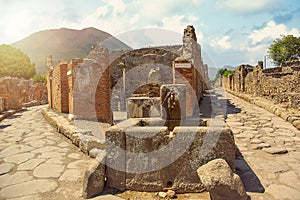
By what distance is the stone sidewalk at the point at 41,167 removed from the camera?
96.0 inches

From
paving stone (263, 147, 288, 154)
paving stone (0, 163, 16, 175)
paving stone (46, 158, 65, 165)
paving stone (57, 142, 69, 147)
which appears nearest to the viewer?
paving stone (0, 163, 16, 175)

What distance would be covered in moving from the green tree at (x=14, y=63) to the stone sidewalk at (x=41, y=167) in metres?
36.1

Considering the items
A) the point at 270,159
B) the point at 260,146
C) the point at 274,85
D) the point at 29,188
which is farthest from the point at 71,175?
the point at 274,85

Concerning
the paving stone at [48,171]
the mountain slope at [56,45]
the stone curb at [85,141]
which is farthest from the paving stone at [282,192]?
the mountain slope at [56,45]

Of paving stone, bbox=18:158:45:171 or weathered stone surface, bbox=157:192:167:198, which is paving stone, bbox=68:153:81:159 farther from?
weathered stone surface, bbox=157:192:167:198

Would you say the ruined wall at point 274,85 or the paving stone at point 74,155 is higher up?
the ruined wall at point 274,85

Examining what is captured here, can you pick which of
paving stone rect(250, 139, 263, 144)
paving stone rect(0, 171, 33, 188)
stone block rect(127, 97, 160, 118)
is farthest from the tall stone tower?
paving stone rect(0, 171, 33, 188)

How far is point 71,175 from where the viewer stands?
288 centimetres

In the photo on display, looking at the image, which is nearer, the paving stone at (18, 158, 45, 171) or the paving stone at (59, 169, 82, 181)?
the paving stone at (59, 169, 82, 181)

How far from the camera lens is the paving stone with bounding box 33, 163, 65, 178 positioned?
2895 millimetres

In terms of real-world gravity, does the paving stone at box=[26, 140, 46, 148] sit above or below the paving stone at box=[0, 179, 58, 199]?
above

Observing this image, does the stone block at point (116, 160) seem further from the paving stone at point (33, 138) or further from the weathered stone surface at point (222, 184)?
the paving stone at point (33, 138)

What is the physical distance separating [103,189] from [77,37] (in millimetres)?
62435

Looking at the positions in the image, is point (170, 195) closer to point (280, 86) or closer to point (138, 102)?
point (138, 102)
